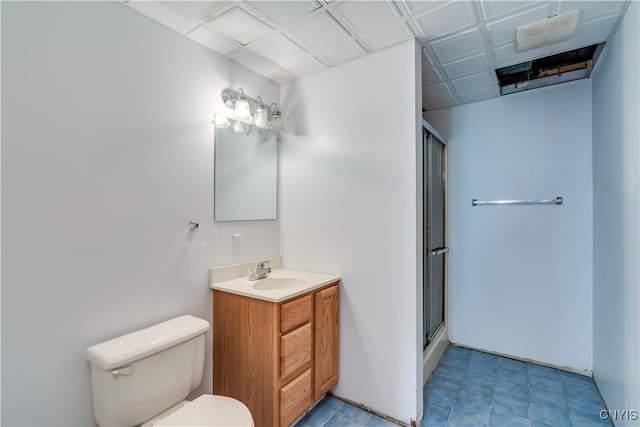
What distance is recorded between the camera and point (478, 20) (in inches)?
61.5

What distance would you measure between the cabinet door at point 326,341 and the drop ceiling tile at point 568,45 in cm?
189

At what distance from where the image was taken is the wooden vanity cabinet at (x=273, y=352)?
1547 mm

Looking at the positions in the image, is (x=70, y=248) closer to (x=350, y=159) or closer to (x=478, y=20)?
(x=350, y=159)


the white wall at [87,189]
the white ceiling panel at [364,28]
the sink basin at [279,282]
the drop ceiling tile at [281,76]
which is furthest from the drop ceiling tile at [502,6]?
the sink basin at [279,282]

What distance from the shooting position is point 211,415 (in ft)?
4.16

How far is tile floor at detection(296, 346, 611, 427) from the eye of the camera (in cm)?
177

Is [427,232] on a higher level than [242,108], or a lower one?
lower

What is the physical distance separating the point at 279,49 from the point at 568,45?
179 cm

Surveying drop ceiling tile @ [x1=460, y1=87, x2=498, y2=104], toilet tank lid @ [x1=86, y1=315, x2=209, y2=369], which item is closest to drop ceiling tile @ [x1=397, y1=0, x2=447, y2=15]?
drop ceiling tile @ [x1=460, y1=87, x2=498, y2=104]

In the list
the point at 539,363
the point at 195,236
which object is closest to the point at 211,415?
the point at 195,236

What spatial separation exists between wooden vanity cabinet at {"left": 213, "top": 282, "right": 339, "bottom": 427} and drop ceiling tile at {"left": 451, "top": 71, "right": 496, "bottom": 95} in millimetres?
1892

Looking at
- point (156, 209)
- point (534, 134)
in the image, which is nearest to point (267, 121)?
point (156, 209)

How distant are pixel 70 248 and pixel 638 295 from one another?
99.5 inches

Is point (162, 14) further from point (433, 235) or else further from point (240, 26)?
point (433, 235)
